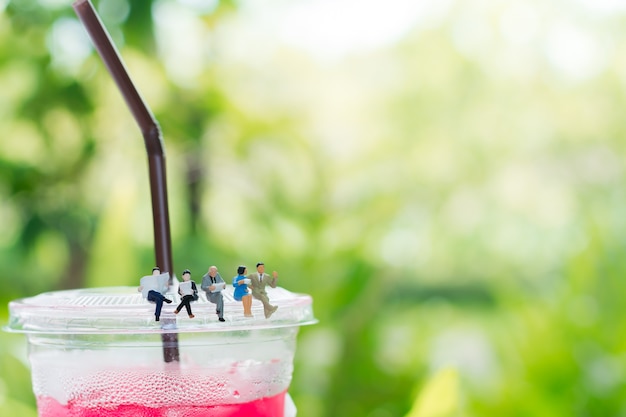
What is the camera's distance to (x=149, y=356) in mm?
434

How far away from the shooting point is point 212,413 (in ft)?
Answer: 1.37

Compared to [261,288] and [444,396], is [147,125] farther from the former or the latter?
[444,396]

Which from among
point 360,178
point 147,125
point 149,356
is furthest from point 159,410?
point 360,178

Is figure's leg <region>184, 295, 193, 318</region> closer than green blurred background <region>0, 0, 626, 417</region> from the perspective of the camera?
Yes

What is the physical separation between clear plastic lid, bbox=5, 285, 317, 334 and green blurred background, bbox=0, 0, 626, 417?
0.61 feet

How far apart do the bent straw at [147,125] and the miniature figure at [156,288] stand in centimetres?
5

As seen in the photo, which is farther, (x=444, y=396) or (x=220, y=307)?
(x=444, y=396)

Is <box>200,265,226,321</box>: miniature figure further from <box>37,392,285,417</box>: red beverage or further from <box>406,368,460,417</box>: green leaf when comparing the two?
<box>406,368,460,417</box>: green leaf

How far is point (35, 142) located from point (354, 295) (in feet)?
3.28

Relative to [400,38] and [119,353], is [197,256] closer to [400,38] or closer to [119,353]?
[119,353]

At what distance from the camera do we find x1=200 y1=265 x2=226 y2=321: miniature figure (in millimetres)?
410

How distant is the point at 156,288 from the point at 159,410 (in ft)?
0.24

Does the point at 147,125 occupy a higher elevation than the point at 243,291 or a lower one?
higher

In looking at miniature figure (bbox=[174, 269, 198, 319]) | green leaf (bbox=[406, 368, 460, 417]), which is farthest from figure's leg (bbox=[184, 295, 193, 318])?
green leaf (bbox=[406, 368, 460, 417])
